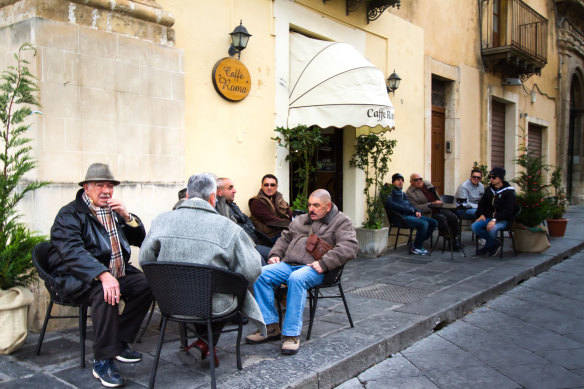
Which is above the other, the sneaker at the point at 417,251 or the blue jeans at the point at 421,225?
the blue jeans at the point at 421,225

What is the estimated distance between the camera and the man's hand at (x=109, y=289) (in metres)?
3.15

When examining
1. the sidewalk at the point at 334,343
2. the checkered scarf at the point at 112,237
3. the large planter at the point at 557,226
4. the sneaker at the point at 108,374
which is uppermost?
the checkered scarf at the point at 112,237

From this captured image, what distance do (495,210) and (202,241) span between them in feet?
20.3

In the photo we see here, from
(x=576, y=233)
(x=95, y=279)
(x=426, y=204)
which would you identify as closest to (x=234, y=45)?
(x=95, y=279)

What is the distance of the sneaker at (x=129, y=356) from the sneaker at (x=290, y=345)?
1.05m

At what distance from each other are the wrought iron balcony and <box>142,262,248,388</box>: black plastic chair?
36.1 feet

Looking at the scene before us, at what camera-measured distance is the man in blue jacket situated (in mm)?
8008

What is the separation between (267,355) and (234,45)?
3.93 metres

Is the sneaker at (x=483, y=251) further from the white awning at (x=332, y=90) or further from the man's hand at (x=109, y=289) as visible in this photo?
the man's hand at (x=109, y=289)

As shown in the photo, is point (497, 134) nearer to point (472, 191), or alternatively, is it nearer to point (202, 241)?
point (472, 191)

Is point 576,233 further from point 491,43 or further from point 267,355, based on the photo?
point 267,355

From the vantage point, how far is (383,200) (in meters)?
8.15

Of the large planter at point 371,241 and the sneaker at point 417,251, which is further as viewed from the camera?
the sneaker at point 417,251

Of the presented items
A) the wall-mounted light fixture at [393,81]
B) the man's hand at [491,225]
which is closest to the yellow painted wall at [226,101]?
the wall-mounted light fixture at [393,81]
